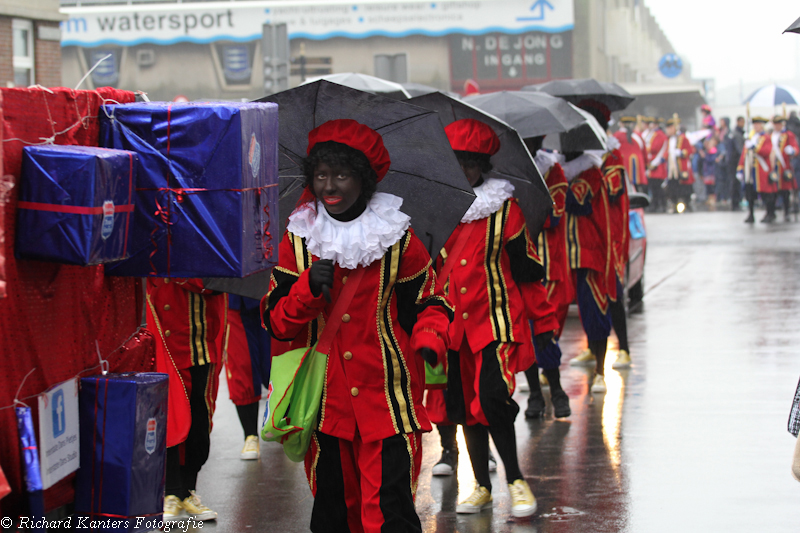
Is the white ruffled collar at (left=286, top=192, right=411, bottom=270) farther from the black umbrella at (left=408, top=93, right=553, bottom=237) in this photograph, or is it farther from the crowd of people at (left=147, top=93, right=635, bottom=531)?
the black umbrella at (left=408, top=93, right=553, bottom=237)

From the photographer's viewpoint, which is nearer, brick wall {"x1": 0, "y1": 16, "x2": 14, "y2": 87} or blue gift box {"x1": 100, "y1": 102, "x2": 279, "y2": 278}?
blue gift box {"x1": 100, "y1": 102, "x2": 279, "y2": 278}

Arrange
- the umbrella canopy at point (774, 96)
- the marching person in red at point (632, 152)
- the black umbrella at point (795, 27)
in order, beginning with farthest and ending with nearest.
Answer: the umbrella canopy at point (774, 96)
the marching person in red at point (632, 152)
the black umbrella at point (795, 27)

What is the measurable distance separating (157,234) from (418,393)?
4.12 feet

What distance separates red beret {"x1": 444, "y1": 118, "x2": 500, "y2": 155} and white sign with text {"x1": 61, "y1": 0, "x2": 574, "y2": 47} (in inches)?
1527

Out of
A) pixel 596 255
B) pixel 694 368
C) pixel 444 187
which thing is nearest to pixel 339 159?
pixel 444 187

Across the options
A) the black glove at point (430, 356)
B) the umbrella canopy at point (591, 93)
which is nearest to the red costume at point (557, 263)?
the umbrella canopy at point (591, 93)

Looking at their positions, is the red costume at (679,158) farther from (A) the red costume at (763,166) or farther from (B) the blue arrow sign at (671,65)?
(B) the blue arrow sign at (671,65)

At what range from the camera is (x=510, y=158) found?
5.48 meters

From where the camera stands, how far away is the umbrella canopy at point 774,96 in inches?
1015

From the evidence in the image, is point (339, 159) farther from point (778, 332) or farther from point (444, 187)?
point (778, 332)

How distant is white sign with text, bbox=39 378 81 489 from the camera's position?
2.97m

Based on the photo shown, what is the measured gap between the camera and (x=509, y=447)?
528 centimetres

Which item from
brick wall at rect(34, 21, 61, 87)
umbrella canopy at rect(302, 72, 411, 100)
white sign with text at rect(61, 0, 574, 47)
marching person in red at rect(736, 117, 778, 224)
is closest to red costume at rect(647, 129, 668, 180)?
marching person in red at rect(736, 117, 778, 224)

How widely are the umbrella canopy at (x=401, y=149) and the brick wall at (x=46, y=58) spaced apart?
57.2 feet
